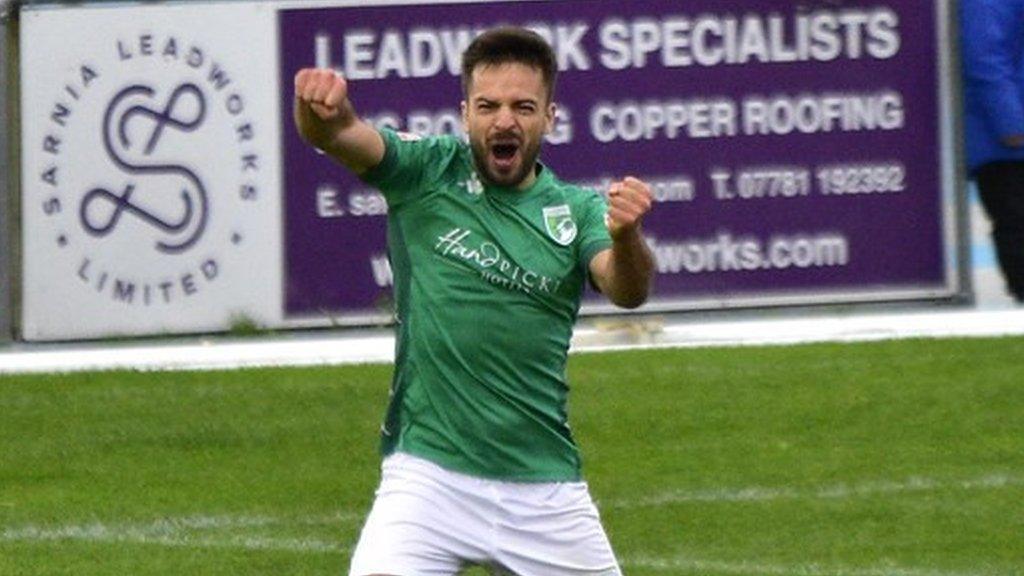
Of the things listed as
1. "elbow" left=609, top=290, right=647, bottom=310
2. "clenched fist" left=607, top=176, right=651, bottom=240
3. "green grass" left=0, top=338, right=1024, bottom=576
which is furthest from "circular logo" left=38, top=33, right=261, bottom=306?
"clenched fist" left=607, top=176, right=651, bottom=240

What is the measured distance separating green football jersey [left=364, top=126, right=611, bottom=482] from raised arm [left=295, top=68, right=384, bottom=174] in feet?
0.27

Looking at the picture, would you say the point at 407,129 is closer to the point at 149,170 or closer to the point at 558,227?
the point at 149,170

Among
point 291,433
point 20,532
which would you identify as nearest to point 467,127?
point 20,532

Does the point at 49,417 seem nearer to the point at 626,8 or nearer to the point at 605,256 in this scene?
the point at 626,8

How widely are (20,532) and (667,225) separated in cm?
483

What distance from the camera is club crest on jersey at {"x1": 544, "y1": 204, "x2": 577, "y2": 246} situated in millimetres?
6945

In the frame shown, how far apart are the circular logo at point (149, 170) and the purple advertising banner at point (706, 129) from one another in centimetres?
31

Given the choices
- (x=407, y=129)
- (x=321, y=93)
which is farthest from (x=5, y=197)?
(x=321, y=93)

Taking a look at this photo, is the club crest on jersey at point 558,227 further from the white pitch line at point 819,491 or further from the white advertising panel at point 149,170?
the white advertising panel at point 149,170

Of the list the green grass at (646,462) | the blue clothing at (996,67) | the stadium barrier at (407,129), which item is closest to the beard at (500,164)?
the green grass at (646,462)

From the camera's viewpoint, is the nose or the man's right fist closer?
the man's right fist

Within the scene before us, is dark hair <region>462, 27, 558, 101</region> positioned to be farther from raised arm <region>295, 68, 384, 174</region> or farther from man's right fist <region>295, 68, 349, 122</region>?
man's right fist <region>295, 68, 349, 122</region>

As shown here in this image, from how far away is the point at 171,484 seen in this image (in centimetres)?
1155

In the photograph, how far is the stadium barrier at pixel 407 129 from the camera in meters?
14.4
